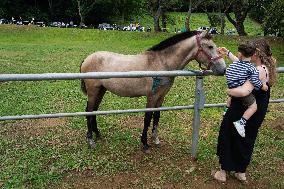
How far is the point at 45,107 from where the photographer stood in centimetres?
913

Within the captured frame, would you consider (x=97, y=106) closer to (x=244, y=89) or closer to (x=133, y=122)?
(x=133, y=122)

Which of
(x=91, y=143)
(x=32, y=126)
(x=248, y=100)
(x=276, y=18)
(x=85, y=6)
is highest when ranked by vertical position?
(x=248, y=100)

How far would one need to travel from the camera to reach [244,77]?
4.63m

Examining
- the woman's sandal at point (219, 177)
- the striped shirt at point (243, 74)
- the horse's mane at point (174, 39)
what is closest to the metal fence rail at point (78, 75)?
the striped shirt at point (243, 74)

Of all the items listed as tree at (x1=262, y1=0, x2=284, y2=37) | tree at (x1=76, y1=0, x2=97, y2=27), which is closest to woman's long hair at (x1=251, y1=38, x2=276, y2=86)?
tree at (x1=262, y1=0, x2=284, y2=37)

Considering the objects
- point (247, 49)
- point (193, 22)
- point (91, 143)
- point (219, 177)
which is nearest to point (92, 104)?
point (91, 143)

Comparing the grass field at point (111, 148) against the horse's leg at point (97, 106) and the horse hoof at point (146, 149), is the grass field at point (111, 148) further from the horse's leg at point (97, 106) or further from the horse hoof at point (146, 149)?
the horse's leg at point (97, 106)

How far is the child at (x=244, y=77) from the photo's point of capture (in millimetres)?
4613

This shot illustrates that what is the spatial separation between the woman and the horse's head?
32.8 inches

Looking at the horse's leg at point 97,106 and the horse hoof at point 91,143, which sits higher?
the horse's leg at point 97,106

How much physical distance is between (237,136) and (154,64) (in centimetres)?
176

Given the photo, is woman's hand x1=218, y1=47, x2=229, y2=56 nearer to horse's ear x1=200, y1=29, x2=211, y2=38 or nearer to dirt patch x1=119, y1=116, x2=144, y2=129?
horse's ear x1=200, y1=29, x2=211, y2=38

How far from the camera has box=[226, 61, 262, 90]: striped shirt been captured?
4.61 meters

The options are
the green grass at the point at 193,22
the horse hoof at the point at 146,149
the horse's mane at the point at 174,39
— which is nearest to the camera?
the horse's mane at the point at 174,39
